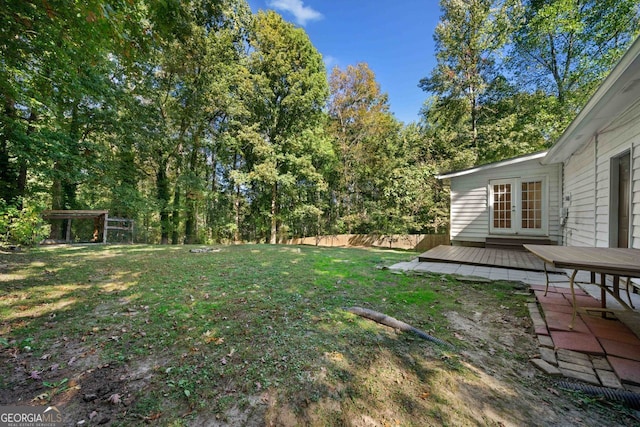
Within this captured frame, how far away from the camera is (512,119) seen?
440 inches

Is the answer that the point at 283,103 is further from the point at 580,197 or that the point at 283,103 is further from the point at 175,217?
the point at 580,197

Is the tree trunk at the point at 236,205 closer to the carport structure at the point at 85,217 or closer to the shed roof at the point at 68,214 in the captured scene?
the carport structure at the point at 85,217

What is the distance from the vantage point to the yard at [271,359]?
1.39 meters

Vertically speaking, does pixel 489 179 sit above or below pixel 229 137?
below

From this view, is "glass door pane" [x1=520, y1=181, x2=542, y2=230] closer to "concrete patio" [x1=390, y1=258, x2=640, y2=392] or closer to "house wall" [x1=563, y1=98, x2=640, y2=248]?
"house wall" [x1=563, y1=98, x2=640, y2=248]

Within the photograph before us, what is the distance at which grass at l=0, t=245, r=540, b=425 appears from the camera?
1.51 metres

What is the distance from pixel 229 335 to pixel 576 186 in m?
7.22

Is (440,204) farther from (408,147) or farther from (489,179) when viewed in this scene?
(489,179)

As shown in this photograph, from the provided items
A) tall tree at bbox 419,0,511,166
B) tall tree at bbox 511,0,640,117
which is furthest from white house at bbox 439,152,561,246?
tall tree at bbox 511,0,640,117

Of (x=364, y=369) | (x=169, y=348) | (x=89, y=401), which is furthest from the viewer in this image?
(x=169, y=348)

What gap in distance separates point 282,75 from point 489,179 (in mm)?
11985

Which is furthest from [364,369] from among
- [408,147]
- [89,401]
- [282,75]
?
[282,75]

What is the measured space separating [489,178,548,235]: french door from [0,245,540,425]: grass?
169 inches

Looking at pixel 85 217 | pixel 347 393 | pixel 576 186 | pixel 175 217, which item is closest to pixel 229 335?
pixel 347 393
